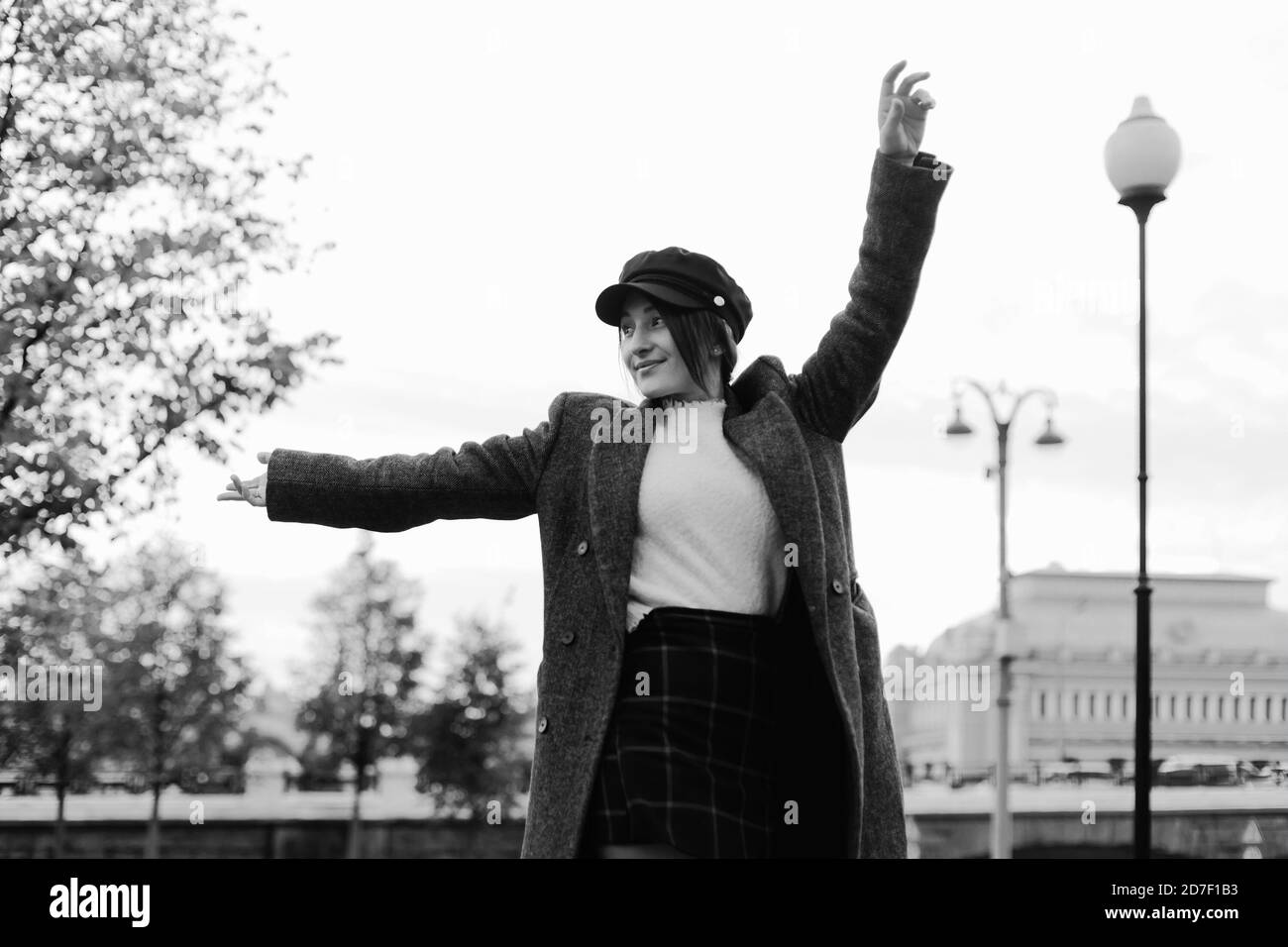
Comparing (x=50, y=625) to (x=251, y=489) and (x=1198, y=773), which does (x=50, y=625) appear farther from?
(x=1198, y=773)

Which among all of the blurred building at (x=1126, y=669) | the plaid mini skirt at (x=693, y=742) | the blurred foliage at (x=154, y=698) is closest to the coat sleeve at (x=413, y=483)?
the plaid mini skirt at (x=693, y=742)

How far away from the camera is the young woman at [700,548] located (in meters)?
2.77

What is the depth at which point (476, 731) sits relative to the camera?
42375 millimetres

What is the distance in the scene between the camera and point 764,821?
278cm

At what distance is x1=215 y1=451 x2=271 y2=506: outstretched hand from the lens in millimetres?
3164

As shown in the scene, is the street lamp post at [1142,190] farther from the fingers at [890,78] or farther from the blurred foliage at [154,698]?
the blurred foliage at [154,698]

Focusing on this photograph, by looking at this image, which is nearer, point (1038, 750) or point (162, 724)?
point (162, 724)

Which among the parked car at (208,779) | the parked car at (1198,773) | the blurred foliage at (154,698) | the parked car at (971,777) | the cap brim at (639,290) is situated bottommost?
the parked car at (971,777)

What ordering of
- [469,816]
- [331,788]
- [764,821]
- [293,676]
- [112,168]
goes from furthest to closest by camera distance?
1. [331,788]
2. [469,816]
3. [293,676]
4. [112,168]
5. [764,821]

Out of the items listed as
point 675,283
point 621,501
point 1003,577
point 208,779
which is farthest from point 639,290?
point 208,779

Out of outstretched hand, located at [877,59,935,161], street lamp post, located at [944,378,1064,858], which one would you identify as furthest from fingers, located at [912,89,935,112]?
street lamp post, located at [944,378,1064,858]
